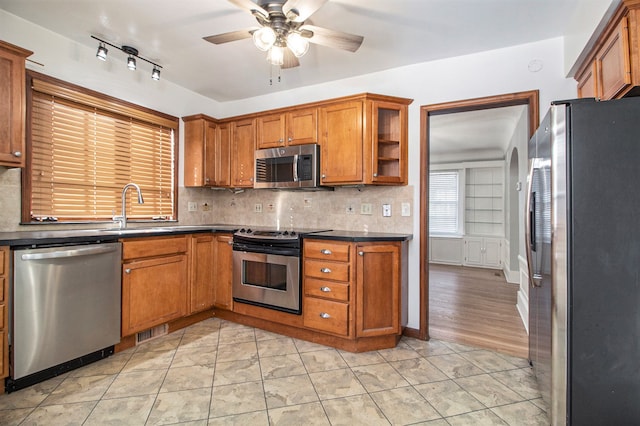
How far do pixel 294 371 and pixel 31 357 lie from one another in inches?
65.5

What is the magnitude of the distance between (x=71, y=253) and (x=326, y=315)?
75.1 inches

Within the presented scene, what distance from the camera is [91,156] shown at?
9.11 ft

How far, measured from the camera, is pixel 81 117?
2699 mm

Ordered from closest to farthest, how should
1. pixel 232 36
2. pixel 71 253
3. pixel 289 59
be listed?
1. pixel 232 36
2. pixel 71 253
3. pixel 289 59

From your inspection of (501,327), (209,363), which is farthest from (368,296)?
(501,327)

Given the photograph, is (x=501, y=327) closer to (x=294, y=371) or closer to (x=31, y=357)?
(x=294, y=371)

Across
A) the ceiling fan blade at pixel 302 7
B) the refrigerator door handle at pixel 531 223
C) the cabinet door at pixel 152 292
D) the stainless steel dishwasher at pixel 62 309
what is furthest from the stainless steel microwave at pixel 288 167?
the refrigerator door handle at pixel 531 223

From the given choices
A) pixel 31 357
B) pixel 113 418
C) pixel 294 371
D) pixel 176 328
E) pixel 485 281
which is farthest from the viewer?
pixel 485 281

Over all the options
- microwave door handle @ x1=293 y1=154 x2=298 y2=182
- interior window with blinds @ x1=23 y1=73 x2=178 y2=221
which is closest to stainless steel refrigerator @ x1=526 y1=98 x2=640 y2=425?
microwave door handle @ x1=293 y1=154 x2=298 y2=182

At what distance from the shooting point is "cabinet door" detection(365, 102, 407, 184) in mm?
2824

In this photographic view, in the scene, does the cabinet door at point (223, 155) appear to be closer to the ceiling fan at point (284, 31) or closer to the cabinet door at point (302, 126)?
the cabinet door at point (302, 126)

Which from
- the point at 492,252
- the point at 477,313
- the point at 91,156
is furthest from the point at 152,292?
the point at 492,252

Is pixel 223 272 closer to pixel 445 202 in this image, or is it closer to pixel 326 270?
pixel 326 270

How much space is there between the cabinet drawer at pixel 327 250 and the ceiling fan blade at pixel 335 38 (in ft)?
4.79
